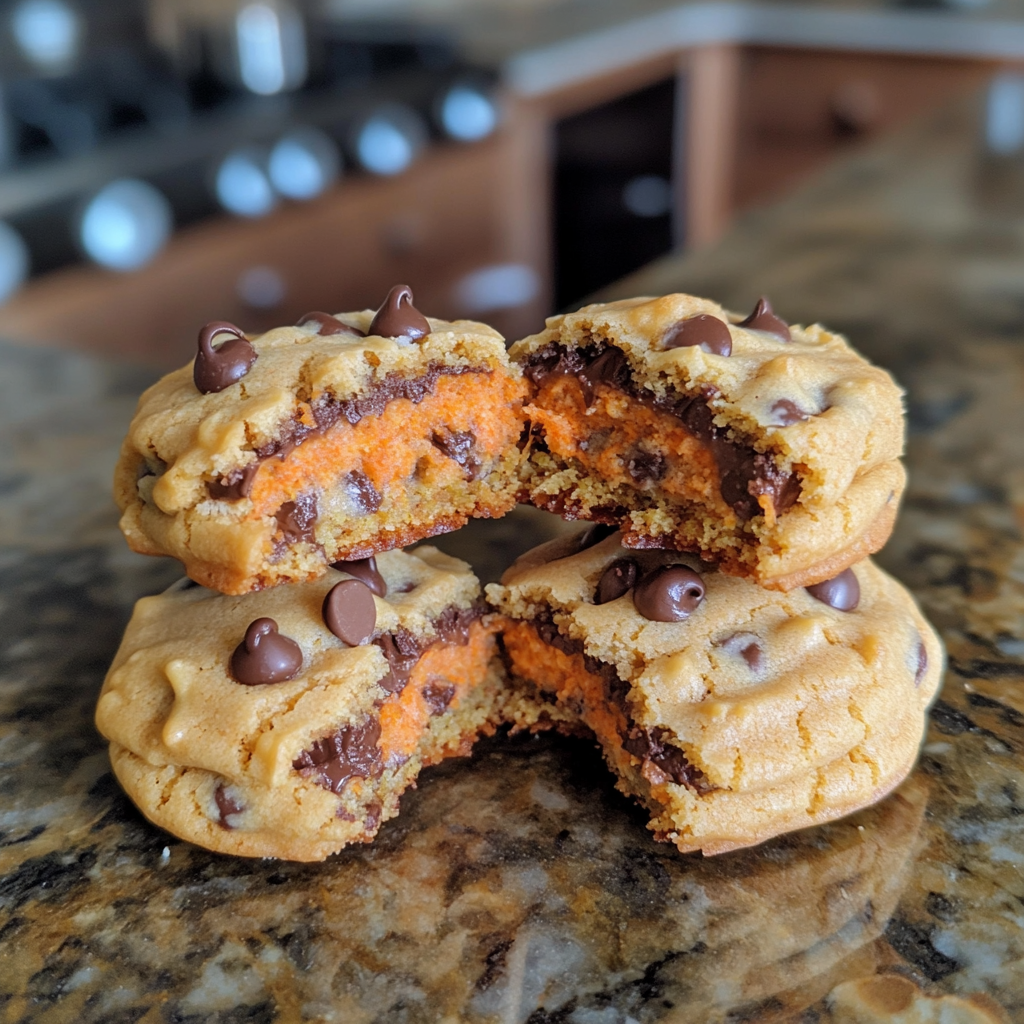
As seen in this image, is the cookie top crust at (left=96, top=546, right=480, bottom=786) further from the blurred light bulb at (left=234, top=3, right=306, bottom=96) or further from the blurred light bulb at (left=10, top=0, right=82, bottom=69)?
the blurred light bulb at (left=10, top=0, right=82, bottom=69)

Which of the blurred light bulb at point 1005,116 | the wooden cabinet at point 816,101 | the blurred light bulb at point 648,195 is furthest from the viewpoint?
the blurred light bulb at point 648,195

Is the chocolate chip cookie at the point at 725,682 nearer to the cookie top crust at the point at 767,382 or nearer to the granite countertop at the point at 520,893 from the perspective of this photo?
the granite countertop at the point at 520,893

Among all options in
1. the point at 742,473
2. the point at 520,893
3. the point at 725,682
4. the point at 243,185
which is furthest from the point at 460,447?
the point at 243,185

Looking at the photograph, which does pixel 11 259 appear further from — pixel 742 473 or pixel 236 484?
pixel 742 473

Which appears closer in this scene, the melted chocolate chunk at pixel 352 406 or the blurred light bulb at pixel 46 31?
the melted chocolate chunk at pixel 352 406

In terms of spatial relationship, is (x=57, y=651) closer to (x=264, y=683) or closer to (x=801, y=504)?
(x=264, y=683)

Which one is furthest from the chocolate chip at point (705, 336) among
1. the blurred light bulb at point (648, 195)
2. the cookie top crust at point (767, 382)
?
the blurred light bulb at point (648, 195)
